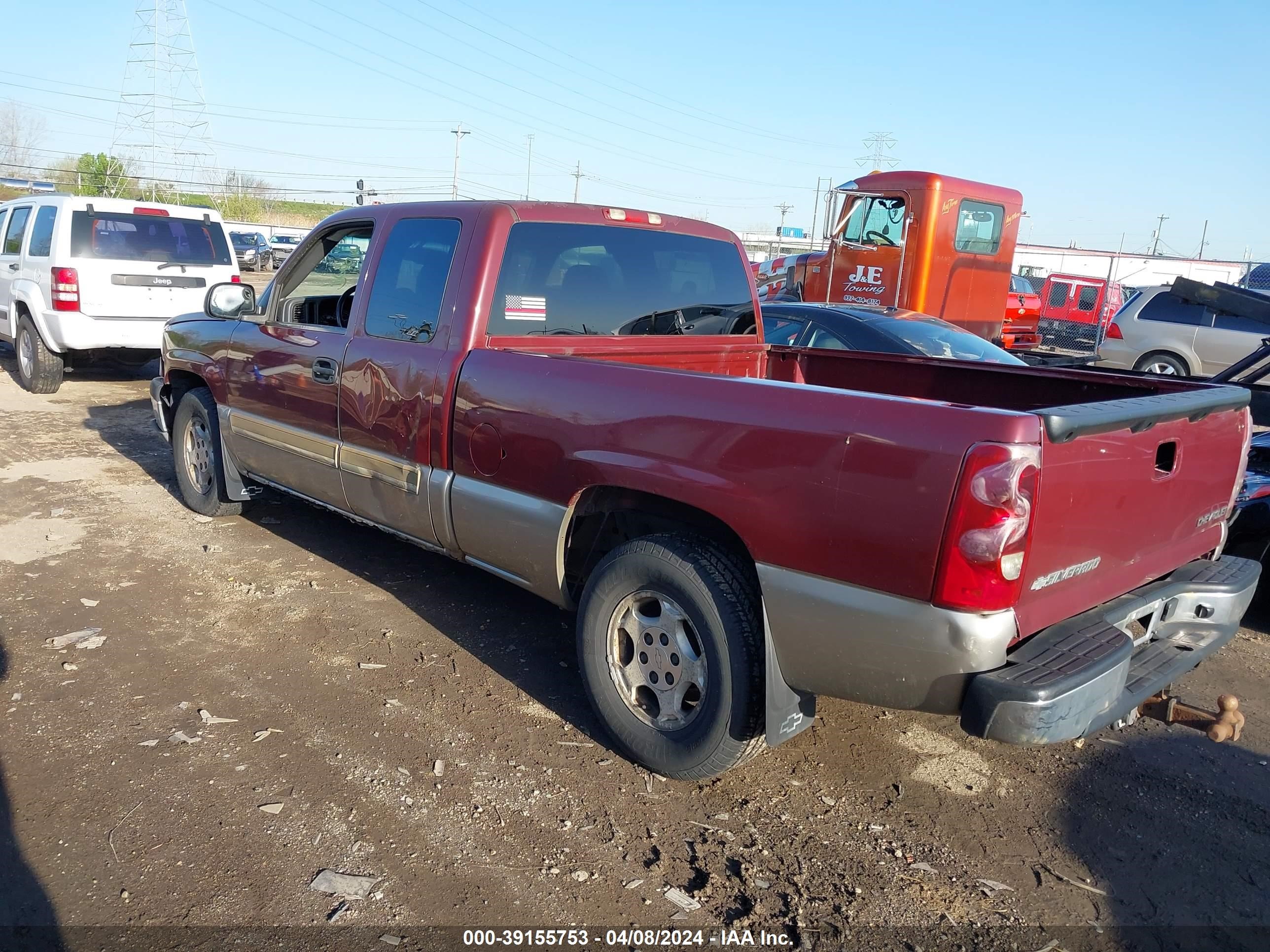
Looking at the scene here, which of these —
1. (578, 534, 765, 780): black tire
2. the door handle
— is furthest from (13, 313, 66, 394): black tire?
(578, 534, 765, 780): black tire

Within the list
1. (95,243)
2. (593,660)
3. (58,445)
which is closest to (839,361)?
(593,660)

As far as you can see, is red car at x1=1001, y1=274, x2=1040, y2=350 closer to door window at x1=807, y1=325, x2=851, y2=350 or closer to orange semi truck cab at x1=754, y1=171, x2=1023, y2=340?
orange semi truck cab at x1=754, y1=171, x2=1023, y2=340

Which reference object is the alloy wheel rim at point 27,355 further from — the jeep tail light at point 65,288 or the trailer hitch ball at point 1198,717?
the trailer hitch ball at point 1198,717

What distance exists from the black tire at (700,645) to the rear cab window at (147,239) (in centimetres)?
861

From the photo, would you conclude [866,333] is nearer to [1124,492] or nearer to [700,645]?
[1124,492]

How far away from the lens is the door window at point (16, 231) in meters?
10.3

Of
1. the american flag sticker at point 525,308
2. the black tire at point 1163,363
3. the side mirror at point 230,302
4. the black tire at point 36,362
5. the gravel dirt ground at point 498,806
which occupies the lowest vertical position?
the gravel dirt ground at point 498,806

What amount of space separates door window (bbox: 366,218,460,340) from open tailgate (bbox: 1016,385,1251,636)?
2.52 metres

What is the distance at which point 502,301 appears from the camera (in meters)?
3.98

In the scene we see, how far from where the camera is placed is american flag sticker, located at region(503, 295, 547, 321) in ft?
Result: 13.1

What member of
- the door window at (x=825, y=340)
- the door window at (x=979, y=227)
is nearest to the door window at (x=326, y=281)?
the door window at (x=825, y=340)

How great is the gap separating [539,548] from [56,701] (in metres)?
2.00

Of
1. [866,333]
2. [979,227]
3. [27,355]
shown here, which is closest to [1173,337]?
[979,227]

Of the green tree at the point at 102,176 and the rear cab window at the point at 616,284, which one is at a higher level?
the green tree at the point at 102,176
